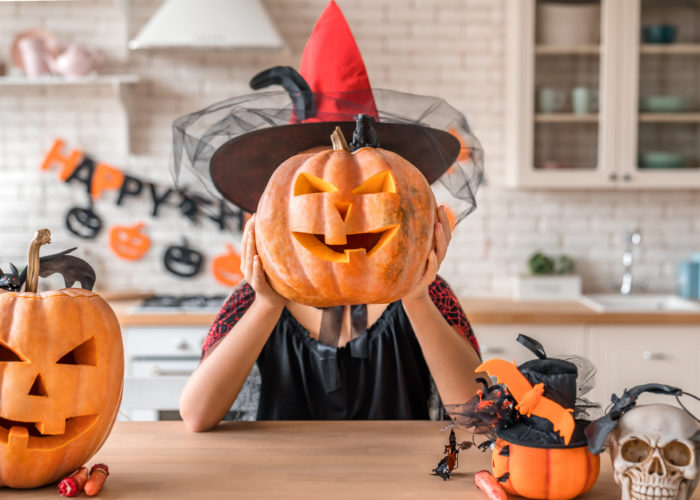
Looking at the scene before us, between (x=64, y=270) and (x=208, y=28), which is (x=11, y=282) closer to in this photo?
(x=64, y=270)

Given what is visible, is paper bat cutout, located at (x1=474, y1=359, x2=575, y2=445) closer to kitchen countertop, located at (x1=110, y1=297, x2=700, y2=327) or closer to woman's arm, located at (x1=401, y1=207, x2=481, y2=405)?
woman's arm, located at (x1=401, y1=207, x2=481, y2=405)

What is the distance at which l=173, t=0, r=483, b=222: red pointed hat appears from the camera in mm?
1129

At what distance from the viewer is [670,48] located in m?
2.91

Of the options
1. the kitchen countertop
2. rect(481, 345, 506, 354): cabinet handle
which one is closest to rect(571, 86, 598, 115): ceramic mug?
the kitchen countertop

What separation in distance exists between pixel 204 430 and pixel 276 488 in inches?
12.0

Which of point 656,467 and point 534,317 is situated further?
point 534,317

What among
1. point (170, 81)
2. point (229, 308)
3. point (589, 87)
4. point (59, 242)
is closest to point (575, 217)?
point (589, 87)

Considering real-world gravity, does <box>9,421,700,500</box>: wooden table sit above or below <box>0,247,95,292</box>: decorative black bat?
below

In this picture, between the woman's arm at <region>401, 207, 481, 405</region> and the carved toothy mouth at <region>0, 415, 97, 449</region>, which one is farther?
the woman's arm at <region>401, 207, 481, 405</region>

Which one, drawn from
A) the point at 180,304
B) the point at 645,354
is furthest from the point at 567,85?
the point at 180,304

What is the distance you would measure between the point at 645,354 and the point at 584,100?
1.10 meters

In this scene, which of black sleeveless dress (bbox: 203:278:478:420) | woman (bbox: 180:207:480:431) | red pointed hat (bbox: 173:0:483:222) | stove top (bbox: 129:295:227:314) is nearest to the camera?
red pointed hat (bbox: 173:0:483:222)

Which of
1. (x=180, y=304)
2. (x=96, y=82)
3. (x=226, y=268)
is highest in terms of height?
(x=96, y=82)

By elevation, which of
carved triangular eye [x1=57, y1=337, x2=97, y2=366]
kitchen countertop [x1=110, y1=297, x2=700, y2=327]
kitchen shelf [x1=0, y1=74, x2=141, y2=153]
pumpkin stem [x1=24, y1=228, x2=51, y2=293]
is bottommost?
kitchen countertop [x1=110, y1=297, x2=700, y2=327]
